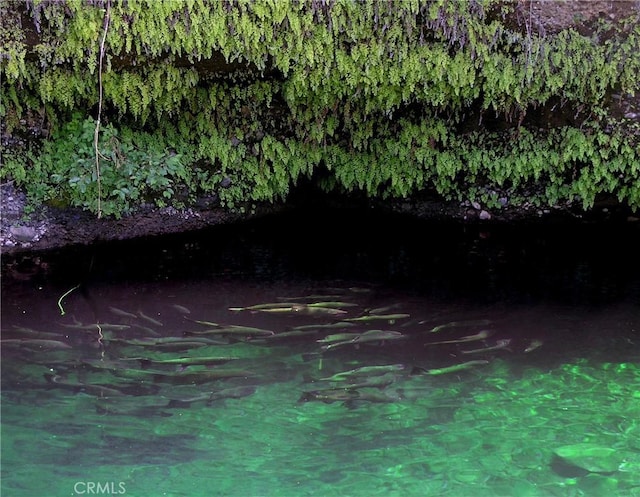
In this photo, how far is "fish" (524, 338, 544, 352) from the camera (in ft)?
17.9

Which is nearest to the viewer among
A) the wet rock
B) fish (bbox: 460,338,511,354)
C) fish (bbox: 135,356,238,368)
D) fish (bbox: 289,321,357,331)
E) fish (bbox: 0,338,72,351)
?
fish (bbox: 135,356,238,368)

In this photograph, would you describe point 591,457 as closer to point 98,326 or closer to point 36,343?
point 98,326

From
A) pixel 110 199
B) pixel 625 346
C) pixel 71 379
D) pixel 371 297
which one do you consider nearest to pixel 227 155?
pixel 110 199

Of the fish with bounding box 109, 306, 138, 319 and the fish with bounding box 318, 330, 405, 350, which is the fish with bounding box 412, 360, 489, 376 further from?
the fish with bounding box 109, 306, 138, 319

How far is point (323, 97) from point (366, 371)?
3.23 metres

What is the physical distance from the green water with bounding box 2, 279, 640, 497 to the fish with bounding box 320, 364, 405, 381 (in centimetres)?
4

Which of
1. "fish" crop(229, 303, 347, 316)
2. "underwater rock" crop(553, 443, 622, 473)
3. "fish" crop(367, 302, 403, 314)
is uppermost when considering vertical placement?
"fish" crop(367, 302, 403, 314)

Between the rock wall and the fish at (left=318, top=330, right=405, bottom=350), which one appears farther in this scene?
the rock wall

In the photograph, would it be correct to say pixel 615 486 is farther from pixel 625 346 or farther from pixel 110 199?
pixel 110 199

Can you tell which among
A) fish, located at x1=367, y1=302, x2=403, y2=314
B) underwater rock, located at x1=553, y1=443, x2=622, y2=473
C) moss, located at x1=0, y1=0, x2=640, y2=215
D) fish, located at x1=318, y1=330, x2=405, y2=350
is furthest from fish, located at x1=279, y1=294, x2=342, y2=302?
underwater rock, located at x1=553, y1=443, x2=622, y2=473

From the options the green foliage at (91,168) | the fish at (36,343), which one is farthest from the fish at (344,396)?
the green foliage at (91,168)

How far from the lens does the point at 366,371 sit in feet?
16.8

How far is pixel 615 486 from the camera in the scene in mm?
3973

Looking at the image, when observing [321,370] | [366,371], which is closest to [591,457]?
[366,371]
